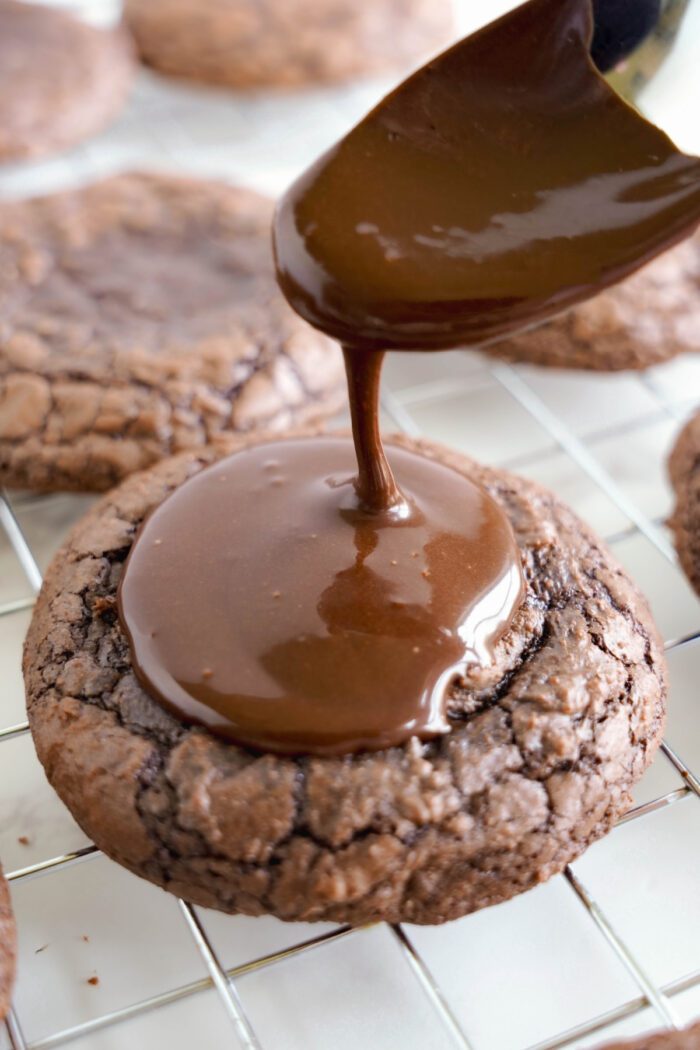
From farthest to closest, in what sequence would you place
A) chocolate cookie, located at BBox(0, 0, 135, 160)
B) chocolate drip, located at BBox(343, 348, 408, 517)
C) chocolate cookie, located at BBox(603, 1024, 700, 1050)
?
1. chocolate cookie, located at BBox(0, 0, 135, 160)
2. chocolate drip, located at BBox(343, 348, 408, 517)
3. chocolate cookie, located at BBox(603, 1024, 700, 1050)

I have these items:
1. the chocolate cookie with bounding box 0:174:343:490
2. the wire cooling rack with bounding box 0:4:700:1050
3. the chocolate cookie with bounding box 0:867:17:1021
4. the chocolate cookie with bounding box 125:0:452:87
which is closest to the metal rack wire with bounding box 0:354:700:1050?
the wire cooling rack with bounding box 0:4:700:1050

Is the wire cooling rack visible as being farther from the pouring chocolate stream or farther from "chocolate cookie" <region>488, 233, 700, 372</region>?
the pouring chocolate stream

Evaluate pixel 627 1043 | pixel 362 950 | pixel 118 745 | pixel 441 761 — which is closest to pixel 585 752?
pixel 441 761

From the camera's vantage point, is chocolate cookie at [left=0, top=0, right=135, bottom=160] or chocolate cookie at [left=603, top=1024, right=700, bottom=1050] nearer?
chocolate cookie at [left=603, top=1024, right=700, bottom=1050]

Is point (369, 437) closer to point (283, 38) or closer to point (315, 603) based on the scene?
point (315, 603)

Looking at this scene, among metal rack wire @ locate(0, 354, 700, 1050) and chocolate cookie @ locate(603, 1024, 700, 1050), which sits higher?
chocolate cookie @ locate(603, 1024, 700, 1050)

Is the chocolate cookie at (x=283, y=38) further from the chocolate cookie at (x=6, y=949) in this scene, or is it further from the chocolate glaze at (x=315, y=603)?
the chocolate cookie at (x=6, y=949)
